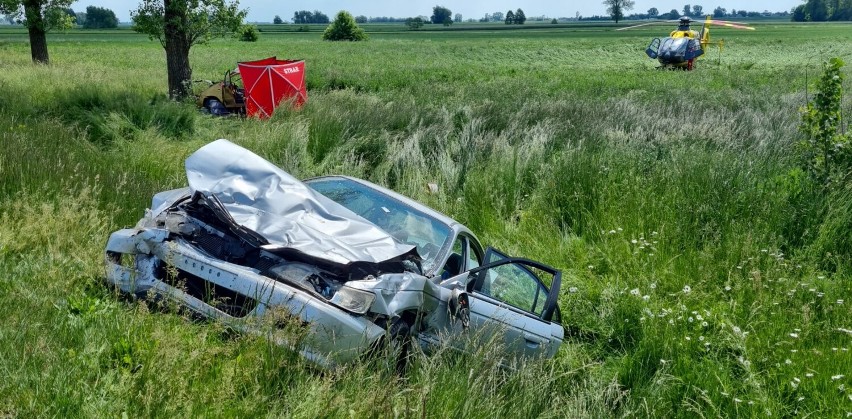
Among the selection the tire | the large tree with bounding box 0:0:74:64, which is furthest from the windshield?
the large tree with bounding box 0:0:74:64

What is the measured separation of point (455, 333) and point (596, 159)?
5254 mm

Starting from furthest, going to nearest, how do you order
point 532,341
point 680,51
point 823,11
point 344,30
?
point 823,11, point 344,30, point 680,51, point 532,341

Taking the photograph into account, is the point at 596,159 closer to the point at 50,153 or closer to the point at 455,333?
the point at 455,333

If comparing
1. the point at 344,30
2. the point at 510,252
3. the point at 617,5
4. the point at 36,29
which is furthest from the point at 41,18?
the point at 617,5

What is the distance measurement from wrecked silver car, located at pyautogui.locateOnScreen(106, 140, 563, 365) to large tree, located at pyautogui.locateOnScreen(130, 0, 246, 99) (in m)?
11.7

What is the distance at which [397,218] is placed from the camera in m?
5.05

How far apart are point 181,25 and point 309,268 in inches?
522

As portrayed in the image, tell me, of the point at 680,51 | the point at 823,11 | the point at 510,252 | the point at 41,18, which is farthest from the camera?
the point at 823,11

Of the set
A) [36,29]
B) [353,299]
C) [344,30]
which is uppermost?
[344,30]

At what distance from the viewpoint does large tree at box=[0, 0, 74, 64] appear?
2280 centimetres

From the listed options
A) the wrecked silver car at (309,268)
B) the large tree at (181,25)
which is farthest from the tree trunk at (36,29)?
the wrecked silver car at (309,268)

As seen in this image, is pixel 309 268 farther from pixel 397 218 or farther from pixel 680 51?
pixel 680 51

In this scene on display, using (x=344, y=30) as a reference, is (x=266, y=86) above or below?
below

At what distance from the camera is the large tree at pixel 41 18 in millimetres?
22797
